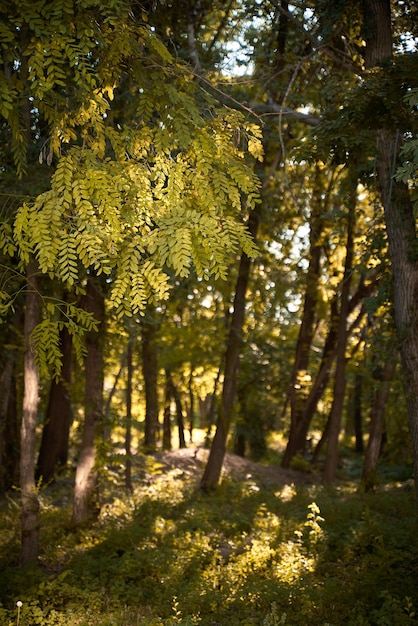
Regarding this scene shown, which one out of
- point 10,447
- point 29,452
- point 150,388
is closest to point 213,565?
point 29,452

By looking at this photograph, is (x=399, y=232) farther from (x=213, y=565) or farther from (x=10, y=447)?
(x=10, y=447)

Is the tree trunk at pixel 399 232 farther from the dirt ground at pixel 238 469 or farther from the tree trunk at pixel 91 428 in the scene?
the dirt ground at pixel 238 469

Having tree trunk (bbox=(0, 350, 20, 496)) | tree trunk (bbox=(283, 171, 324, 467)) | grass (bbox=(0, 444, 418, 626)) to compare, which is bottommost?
grass (bbox=(0, 444, 418, 626))

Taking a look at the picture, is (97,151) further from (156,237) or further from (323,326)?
(323,326)

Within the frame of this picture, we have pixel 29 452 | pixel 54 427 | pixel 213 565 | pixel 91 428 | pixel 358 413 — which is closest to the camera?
pixel 29 452

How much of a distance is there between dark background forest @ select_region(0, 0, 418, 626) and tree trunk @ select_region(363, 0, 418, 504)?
0.03 metres

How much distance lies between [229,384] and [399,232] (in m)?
7.99

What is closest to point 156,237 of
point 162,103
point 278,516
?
point 162,103

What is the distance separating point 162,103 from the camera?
538 centimetres

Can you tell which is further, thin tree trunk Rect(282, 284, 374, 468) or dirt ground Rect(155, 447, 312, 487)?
thin tree trunk Rect(282, 284, 374, 468)

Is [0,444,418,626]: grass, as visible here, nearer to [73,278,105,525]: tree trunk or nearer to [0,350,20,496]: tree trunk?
[73,278,105,525]: tree trunk

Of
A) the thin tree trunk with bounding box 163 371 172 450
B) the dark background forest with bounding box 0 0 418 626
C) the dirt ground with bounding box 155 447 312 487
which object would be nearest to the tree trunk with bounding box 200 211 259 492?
the dark background forest with bounding box 0 0 418 626

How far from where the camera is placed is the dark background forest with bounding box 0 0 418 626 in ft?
15.5

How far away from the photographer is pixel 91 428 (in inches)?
416
